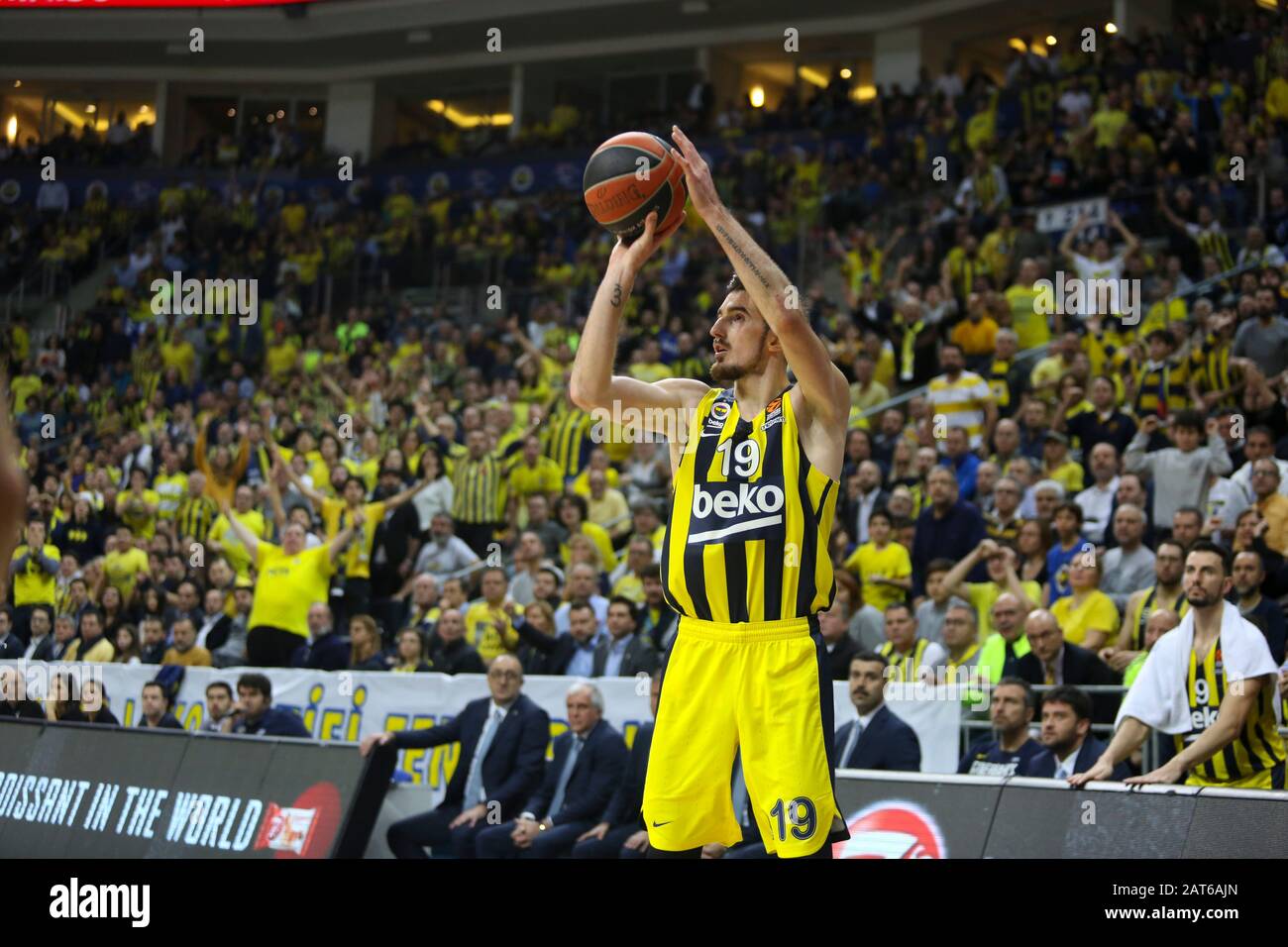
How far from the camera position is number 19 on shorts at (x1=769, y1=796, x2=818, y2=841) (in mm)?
4695

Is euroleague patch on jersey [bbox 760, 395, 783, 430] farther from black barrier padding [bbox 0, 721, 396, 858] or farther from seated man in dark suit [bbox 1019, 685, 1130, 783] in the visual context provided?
black barrier padding [bbox 0, 721, 396, 858]

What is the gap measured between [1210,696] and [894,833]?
1.49 meters

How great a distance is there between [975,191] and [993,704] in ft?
36.1

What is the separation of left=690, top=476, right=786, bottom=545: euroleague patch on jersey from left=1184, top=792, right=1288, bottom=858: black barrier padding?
6.79 ft

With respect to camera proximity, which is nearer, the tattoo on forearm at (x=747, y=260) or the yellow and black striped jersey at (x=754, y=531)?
the tattoo on forearm at (x=747, y=260)

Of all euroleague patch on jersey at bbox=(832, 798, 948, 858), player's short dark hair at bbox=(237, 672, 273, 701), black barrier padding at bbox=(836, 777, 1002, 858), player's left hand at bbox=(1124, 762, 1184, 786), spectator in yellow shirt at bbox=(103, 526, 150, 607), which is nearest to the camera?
player's left hand at bbox=(1124, 762, 1184, 786)

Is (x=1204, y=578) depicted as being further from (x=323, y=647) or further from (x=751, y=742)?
(x=323, y=647)

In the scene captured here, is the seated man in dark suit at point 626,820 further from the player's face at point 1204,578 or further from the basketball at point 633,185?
the basketball at point 633,185

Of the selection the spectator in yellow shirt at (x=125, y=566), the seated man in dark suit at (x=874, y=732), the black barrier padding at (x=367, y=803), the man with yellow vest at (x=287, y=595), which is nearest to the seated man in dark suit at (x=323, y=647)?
the man with yellow vest at (x=287, y=595)

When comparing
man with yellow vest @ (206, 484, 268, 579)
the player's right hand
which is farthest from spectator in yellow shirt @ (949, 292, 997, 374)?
the player's right hand

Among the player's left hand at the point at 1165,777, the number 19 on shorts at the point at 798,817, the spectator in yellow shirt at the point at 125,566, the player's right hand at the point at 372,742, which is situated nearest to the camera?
the number 19 on shorts at the point at 798,817

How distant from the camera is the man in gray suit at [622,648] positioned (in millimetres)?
9875

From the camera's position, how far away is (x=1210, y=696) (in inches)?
262

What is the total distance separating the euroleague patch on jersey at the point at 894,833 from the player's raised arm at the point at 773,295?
2.44 m
